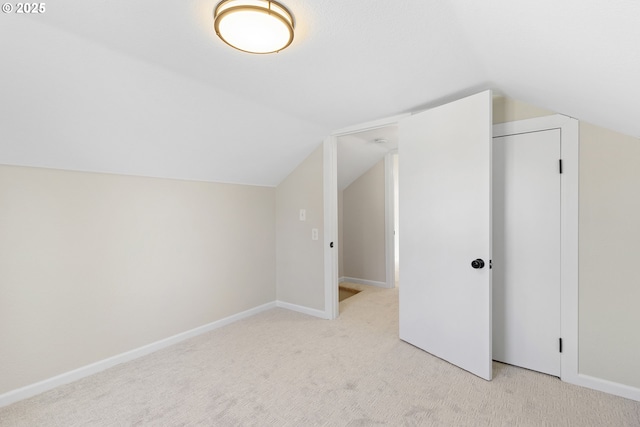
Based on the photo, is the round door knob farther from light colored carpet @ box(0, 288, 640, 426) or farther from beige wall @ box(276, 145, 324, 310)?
beige wall @ box(276, 145, 324, 310)

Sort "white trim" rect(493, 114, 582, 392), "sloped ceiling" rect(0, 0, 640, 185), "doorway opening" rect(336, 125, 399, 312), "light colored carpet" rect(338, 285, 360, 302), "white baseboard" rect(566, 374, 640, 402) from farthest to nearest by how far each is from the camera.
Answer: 1. "doorway opening" rect(336, 125, 399, 312)
2. "light colored carpet" rect(338, 285, 360, 302)
3. "white trim" rect(493, 114, 582, 392)
4. "white baseboard" rect(566, 374, 640, 402)
5. "sloped ceiling" rect(0, 0, 640, 185)

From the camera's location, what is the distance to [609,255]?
1956 millimetres

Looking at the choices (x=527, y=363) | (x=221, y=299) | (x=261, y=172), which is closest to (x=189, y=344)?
(x=221, y=299)

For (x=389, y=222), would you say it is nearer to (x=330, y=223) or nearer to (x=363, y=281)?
(x=363, y=281)

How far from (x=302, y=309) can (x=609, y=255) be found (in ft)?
9.20

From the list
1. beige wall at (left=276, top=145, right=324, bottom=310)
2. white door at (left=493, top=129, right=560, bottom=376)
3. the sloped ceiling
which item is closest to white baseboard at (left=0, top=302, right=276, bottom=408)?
beige wall at (left=276, top=145, right=324, bottom=310)

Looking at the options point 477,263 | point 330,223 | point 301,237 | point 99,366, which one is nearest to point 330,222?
point 330,223

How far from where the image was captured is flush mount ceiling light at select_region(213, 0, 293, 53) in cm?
125

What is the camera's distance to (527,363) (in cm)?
226

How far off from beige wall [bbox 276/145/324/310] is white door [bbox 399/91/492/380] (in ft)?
3.31

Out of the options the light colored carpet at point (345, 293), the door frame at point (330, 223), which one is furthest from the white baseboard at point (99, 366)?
the light colored carpet at point (345, 293)

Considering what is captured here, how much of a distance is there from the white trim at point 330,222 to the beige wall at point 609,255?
208cm

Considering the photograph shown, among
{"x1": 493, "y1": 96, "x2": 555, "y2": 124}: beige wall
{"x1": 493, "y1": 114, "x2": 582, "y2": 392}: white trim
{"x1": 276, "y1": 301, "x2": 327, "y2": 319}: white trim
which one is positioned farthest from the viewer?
{"x1": 276, "y1": 301, "x2": 327, "y2": 319}: white trim

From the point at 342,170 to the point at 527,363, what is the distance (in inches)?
121
